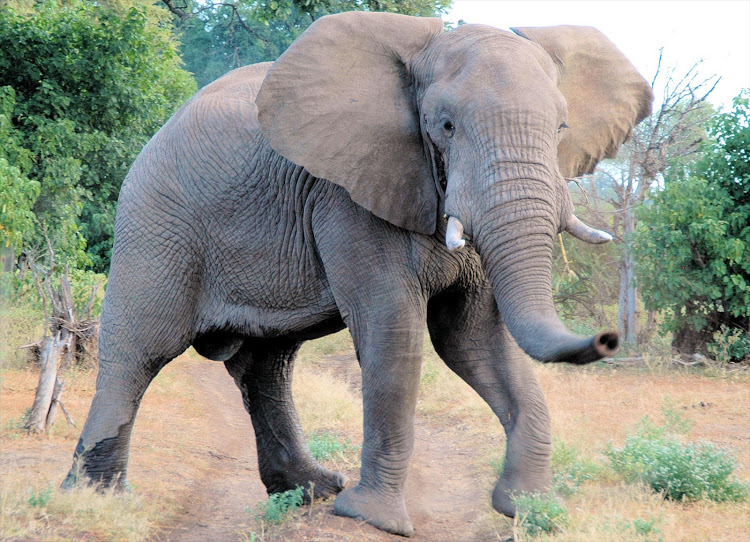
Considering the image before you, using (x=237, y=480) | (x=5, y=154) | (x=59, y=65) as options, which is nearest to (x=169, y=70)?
(x=59, y=65)

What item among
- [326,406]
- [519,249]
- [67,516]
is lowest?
[326,406]

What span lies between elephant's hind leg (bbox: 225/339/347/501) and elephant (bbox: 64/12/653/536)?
1.00 ft

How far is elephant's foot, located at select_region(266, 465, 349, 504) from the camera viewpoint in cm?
578

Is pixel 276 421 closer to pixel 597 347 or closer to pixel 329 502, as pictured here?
pixel 329 502

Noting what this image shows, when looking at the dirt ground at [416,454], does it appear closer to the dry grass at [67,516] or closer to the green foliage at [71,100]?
the dry grass at [67,516]

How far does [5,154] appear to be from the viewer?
10945 mm

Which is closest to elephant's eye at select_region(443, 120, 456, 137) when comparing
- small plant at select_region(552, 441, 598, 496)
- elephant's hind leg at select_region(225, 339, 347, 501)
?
small plant at select_region(552, 441, 598, 496)

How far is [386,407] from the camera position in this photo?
14.6 feet

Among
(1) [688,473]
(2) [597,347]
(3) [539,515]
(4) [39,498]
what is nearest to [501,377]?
(3) [539,515]

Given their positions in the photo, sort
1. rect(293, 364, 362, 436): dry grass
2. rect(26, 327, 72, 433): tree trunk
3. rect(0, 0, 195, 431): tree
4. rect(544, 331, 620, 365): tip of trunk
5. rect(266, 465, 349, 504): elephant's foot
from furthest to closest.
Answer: rect(0, 0, 195, 431): tree
rect(293, 364, 362, 436): dry grass
rect(26, 327, 72, 433): tree trunk
rect(266, 465, 349, 504): elephant's foot
rect(544, 331, 620, 365): tip of trunk

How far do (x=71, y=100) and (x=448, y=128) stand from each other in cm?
964

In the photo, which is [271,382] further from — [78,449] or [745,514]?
[745,514]

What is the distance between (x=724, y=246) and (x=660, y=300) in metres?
1.12

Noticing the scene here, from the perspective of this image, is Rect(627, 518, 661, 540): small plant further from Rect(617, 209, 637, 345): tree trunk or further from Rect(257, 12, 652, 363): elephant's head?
Rect(617, 209, 637, 345): tree trunk
